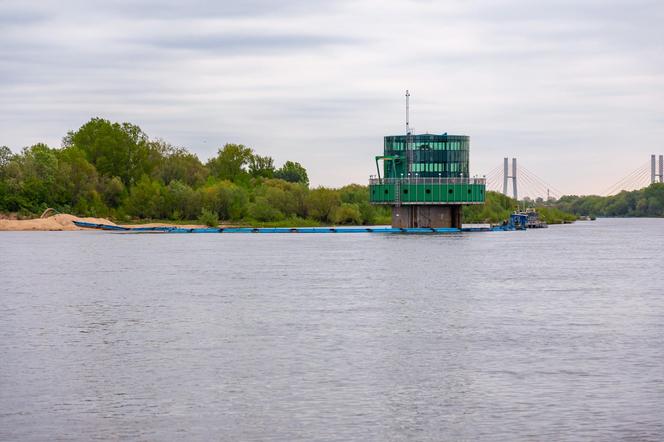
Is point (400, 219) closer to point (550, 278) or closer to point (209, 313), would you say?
point (550, 278)

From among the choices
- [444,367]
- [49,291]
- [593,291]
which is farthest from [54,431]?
[593,291]

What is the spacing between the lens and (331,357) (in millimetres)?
40594

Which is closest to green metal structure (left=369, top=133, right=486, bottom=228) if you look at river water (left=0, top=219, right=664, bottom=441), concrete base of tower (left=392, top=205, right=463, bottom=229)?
concrete base of tower (left=392, top=205, right=463, bottom=229)

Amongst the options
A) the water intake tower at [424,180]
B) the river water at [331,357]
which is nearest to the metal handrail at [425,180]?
the water intake tower at [424,180]

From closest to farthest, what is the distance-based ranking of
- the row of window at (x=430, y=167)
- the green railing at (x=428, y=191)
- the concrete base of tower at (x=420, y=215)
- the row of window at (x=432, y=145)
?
the green railing at (x=428, y=191)
the row of window at (x=430, y=167)
the row of window at (x=432, y=145)
the concrete base of tower at (x=420, y=215)

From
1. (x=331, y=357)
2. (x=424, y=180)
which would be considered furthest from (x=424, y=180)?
(x=331, y=357)

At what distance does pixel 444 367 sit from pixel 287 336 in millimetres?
10048

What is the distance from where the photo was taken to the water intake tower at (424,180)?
180 meters

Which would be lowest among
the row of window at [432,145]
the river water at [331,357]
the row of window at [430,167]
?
the river water at [331,357]

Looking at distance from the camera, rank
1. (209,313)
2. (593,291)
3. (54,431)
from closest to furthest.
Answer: (54,431) → (209,313) → (593,291)

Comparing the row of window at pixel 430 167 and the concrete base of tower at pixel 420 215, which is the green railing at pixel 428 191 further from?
the concrete base of tower at pixel 420 215

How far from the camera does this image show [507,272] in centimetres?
8969

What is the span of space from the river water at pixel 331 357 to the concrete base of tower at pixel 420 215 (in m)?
97.9

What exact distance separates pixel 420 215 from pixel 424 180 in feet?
23.2
